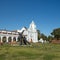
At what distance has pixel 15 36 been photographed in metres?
106

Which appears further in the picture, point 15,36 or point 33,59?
point 15,36

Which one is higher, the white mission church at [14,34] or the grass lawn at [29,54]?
the white mission church at [14,34]

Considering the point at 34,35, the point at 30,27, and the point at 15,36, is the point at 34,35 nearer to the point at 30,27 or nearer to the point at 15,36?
the point at 30,27

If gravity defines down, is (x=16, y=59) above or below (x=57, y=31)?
below

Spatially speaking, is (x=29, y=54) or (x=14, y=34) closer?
(x=29, y=54)

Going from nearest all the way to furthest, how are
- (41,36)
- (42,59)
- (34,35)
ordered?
(42,59), (34,35), (41,36)

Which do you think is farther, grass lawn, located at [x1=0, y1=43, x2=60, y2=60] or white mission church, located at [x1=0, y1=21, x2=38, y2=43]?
white mission church, located at [x1=0, y1=21, x2=38, y2=43]

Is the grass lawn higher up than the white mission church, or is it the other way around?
the white mission church

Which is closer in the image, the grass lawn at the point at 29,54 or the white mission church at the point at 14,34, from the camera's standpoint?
the grass lawn at the point at 29,54

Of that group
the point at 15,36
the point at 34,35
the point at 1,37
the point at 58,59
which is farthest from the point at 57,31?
the point at 58,59

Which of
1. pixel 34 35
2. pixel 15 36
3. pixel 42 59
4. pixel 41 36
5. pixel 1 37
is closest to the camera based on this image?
pixel 42 59

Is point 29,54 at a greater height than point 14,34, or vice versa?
point 14,34

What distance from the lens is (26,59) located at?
12.1 meters

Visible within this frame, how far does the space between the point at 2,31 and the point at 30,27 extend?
19.7 m
